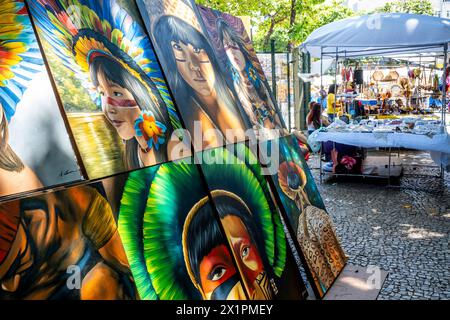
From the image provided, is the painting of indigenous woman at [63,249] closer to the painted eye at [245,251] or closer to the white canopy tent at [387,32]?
the painted eye at [245,251]

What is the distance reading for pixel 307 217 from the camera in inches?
127

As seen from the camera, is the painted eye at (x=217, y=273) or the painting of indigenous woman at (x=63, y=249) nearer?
the painting of indigenous woman at (x=63, y=249)

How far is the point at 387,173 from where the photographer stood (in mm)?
6875

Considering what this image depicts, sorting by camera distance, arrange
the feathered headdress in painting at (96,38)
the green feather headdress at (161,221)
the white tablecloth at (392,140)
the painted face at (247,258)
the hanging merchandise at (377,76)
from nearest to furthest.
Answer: the green feather headdress at (161,221), the feathered headdress in painting at (96,38), the painted face at (247,258), the white tablecloth at (392,140), the hanging merchandise at (377,76)

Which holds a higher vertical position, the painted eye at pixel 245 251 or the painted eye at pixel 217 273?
the painted eye at pixel 217 273

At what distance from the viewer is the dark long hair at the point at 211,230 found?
2.06 meters

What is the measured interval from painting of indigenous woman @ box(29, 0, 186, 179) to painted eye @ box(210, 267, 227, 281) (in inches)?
24.2

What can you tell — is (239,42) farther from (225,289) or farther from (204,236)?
(225,289)

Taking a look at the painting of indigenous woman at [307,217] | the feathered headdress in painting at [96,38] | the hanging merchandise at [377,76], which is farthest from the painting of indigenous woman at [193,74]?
the hanging merchandise at [377,76]

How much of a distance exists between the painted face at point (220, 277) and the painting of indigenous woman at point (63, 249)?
0.47 meters

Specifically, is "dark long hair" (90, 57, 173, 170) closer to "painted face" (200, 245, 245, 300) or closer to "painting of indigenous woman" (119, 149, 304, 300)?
"painting of indigenous woman" (119, 149, 304, 300)

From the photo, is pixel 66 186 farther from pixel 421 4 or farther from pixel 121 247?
pixel 421 4

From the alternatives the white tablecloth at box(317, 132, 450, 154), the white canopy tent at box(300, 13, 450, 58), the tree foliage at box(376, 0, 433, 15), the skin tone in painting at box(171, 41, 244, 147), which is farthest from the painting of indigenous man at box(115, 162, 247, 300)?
the tree foliage at box(376, 0, 433, 15)
